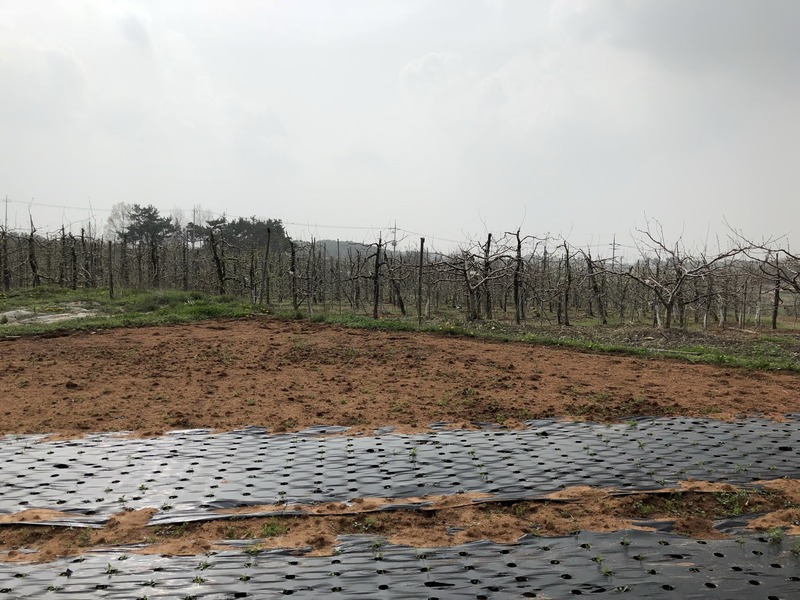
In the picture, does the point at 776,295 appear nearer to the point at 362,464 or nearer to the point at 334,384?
the point at 334,384

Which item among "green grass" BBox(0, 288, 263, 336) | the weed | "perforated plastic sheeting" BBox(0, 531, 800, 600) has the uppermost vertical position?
"green grass" BBox(0, 288, 263, 336)

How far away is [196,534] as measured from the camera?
3.57m

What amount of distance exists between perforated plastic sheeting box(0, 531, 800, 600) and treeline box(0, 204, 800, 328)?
1119 cm

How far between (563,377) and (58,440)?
6.60 m

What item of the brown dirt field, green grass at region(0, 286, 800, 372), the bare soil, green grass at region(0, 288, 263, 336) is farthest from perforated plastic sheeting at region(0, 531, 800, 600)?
green grass at region(0, 288, 263, 336)

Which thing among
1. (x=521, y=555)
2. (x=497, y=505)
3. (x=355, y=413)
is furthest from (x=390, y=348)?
(x=521, y=555)

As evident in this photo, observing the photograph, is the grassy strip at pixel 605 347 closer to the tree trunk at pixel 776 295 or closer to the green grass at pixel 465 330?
the green grass at pixel 465 330

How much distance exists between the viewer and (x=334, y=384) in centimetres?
777

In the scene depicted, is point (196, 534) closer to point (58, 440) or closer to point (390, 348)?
point (58, 440)

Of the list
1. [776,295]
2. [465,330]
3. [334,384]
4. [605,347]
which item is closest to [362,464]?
[334,384]

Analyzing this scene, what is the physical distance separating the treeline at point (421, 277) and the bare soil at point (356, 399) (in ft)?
16.6

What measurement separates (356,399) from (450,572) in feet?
12.9

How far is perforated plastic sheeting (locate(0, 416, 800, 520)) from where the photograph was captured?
413cm

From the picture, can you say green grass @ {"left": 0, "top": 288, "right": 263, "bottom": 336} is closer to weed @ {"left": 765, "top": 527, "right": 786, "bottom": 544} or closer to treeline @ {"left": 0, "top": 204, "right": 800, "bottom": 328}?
treeline @ {"left": 0, "top": 204, "right": 800, "bottom": 328}
